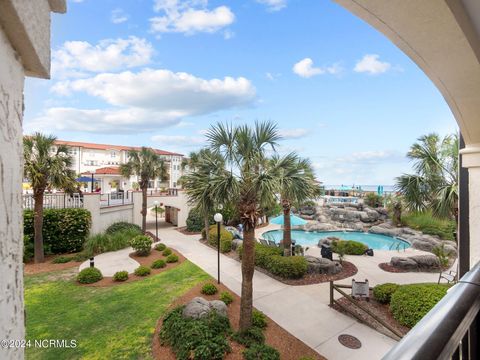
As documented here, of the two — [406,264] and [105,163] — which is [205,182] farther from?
[105,163]

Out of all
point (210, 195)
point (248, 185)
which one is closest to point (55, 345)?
point (210, 195)

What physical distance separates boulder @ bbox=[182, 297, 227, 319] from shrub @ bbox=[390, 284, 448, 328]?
5.09m

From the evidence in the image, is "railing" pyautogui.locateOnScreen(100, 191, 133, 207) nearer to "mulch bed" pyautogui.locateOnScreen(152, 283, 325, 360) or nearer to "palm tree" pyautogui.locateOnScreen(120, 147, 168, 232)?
"palm tree" pyautogui.locateOnScreen(120, 147, 168, 232)

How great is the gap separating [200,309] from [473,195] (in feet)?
21.6

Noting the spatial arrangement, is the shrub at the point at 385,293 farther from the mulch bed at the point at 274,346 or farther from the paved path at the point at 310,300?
the mulch bed at the point at 274,346

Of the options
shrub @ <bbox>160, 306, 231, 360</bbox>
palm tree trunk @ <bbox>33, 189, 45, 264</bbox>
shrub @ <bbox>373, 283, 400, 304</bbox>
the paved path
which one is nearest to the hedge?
palm tree trunk @ <bbox>33, 189, 45, 264</bbox>

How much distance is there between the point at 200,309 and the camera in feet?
23.0

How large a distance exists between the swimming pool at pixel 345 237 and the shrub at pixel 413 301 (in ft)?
36.2

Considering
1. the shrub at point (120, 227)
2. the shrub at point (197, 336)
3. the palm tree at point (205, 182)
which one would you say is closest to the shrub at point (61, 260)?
the shrub at point (120, 227)

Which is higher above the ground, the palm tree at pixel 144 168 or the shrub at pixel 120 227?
the palm tree at pixel 144 168

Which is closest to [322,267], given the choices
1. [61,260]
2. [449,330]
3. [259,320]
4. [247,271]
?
[259,320]

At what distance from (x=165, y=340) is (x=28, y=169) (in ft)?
33.6

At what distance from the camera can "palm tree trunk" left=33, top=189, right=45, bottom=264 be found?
1184cm

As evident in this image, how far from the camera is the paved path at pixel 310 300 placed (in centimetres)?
639
